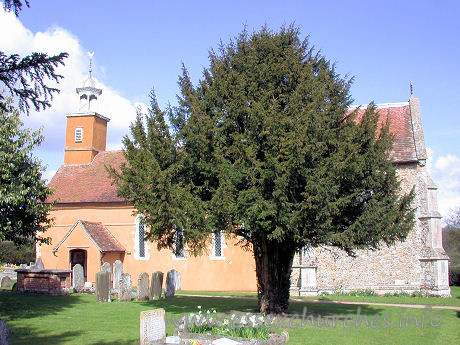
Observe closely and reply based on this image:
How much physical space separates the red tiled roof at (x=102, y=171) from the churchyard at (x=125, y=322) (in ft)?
32.8

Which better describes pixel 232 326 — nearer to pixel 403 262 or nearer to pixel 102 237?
pixel 403 262

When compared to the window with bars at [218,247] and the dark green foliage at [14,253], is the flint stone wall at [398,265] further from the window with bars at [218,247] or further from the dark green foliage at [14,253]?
the dark green foliage at [14,253]

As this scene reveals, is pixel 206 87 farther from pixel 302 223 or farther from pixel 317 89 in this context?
pixel 302 223

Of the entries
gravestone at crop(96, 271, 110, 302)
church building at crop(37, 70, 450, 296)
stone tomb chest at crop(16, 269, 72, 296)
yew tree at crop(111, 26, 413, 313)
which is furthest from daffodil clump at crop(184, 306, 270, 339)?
stone tomb chest at crop(16, 269, 72, 296)

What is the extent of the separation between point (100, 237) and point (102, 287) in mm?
10369

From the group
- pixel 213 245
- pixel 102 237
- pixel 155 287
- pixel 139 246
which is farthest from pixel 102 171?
pixel 155 287

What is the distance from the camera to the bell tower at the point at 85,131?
34.8 metres

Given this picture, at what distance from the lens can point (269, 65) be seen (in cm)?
1486

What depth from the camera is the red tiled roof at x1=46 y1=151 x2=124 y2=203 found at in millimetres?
30734

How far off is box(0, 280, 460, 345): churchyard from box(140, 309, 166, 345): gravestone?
87 cm

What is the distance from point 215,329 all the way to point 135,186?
19.5ft

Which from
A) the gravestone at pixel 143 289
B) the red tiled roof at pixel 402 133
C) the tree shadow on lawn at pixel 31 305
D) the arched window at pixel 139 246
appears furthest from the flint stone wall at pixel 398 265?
the tree shadow on lawn at pixel 31 305

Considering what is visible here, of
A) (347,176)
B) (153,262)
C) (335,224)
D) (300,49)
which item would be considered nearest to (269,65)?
(300,49)

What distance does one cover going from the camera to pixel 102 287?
61.9 feet
